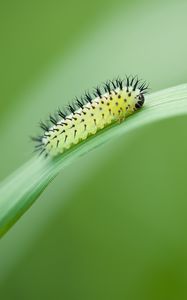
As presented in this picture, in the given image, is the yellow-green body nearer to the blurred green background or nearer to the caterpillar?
the caterpillar

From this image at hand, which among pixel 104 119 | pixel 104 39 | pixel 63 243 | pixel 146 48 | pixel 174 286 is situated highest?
pixel 146 48

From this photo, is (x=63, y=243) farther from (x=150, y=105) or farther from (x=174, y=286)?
(x=150, y=105)

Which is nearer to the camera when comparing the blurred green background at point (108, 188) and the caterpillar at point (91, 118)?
the caterpillar at point (91, 118)

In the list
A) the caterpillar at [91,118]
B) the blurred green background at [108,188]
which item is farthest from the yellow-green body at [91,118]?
the blurred green background at [108,188]

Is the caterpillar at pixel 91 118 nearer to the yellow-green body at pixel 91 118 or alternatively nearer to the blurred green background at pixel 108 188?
the yellow-green body at pixel 91 118

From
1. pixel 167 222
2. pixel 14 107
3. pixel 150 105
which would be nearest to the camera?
pixel 150 105

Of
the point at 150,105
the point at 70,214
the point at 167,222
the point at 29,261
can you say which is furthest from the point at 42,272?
the point at 150,105

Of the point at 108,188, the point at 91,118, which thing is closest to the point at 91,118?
the point at 91,118

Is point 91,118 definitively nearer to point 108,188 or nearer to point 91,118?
point 91,118

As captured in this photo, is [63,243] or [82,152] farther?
[63,243]
